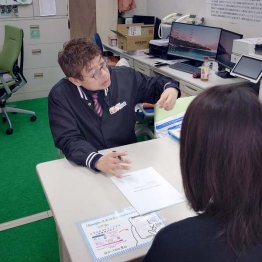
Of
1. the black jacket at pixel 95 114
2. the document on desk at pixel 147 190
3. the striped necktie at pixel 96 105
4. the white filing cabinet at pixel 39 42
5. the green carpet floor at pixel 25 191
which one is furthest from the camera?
the white filing cabinet at pixel 39 42

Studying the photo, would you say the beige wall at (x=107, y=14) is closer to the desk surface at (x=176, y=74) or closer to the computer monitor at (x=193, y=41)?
the desk surface at (x=176, y=74)

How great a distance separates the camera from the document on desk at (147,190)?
1233 mm

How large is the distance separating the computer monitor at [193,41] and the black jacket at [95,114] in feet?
5.15

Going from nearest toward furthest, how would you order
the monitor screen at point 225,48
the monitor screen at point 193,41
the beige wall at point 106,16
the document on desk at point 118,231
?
1. the document on desk at point 118,231
2. the monitor screen at point 225,48
3. the monitor screen at point 193,41
4. the beige wall at point 106,16

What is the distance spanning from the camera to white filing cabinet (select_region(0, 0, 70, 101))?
14.1 feet

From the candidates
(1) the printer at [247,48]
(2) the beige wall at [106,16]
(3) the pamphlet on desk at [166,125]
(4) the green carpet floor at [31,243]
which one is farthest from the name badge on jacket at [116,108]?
(2) the beige wall at [106,16]

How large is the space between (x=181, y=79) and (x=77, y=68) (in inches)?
61.9

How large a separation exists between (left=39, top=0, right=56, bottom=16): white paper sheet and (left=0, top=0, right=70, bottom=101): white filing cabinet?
0.13 ft

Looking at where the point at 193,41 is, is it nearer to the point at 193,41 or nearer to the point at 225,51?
the point at 193,41

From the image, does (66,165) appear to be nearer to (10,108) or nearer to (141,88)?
(141,88)

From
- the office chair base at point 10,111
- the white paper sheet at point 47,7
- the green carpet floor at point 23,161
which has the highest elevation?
the white paper sheet at point 47,7

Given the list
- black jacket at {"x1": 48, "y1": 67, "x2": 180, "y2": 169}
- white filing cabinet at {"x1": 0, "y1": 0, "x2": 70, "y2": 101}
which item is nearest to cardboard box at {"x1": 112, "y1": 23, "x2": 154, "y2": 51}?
white filing cabinet at {"x1": 0, "y1": 0, "x2": 70, "y2": 101}

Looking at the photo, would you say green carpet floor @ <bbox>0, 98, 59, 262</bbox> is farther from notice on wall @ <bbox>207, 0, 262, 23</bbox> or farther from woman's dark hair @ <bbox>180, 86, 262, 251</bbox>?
notice on wall @ <bbox>207, 0, 262, 23</bbox>

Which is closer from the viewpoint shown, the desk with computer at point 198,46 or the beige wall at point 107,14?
the desk with computer at point 198,46
